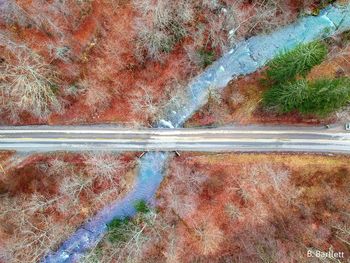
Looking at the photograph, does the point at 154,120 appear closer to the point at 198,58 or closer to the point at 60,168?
the point at 198,58

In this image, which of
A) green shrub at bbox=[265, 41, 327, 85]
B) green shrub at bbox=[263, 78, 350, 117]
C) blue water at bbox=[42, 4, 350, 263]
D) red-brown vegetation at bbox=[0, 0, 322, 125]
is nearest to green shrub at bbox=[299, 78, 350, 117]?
green shrub at bbox=[263, 78, 350, 117]

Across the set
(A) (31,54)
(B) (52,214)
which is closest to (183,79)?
(A) (31,54)

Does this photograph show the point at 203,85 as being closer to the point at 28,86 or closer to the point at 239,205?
the point at 239,205

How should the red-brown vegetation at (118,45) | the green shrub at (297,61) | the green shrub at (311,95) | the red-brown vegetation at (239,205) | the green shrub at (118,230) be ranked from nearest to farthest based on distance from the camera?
the green shrub at (297,61), the green shrub at (311,95), the red-brown vegetation at (118,45), the green shrub at (118,230), the red-brown vegetation at (239,205)

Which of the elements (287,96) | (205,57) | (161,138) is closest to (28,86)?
(161,138)

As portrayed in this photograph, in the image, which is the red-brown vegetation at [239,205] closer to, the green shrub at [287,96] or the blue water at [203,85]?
the blue water at [203,85]

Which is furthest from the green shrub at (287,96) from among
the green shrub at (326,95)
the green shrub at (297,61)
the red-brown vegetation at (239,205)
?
the red-brown vegetation at (239,205)

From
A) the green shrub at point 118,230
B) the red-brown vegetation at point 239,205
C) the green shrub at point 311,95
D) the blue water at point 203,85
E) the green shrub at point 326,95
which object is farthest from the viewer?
the blue water at point 203,85
